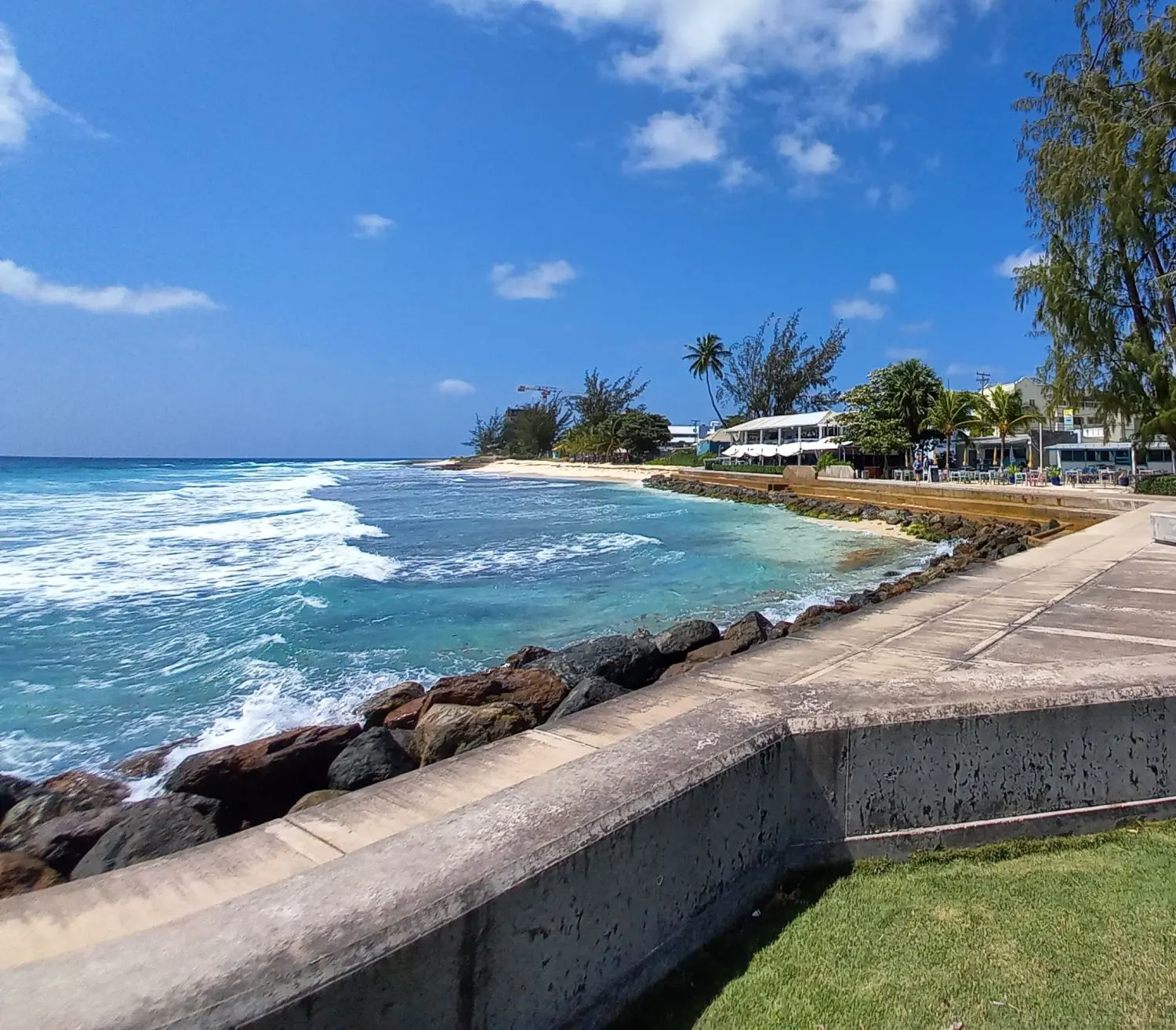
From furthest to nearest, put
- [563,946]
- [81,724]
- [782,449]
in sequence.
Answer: [782,449], [81,724], [563,946]

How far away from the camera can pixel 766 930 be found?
2582 mm

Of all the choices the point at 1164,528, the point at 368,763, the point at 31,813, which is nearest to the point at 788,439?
the point at 1164,528

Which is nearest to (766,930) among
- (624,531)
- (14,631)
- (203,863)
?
(203,863)

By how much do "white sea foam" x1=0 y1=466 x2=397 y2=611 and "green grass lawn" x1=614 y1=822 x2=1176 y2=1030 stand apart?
47.1 ft

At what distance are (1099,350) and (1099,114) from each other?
24.5ft

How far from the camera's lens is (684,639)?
27.9ft

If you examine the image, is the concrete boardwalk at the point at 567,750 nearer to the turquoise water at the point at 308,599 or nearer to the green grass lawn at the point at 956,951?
the green grass lawn at the point at 956,951

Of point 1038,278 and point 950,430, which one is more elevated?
point 1038,278

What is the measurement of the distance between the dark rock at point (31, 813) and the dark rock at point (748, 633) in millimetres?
5968

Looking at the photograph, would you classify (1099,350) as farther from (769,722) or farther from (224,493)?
(224,493)

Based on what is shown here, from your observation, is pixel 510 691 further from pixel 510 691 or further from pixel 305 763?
pixel 305 763

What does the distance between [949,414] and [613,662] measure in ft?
134

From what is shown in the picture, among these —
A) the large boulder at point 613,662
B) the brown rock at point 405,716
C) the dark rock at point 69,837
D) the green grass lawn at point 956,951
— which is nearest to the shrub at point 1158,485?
the large boulder at point 613,662

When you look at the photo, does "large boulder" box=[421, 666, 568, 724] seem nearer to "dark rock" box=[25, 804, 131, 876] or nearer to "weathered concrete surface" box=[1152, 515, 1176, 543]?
"dark rock" box=[25, 804, 131, 876]
